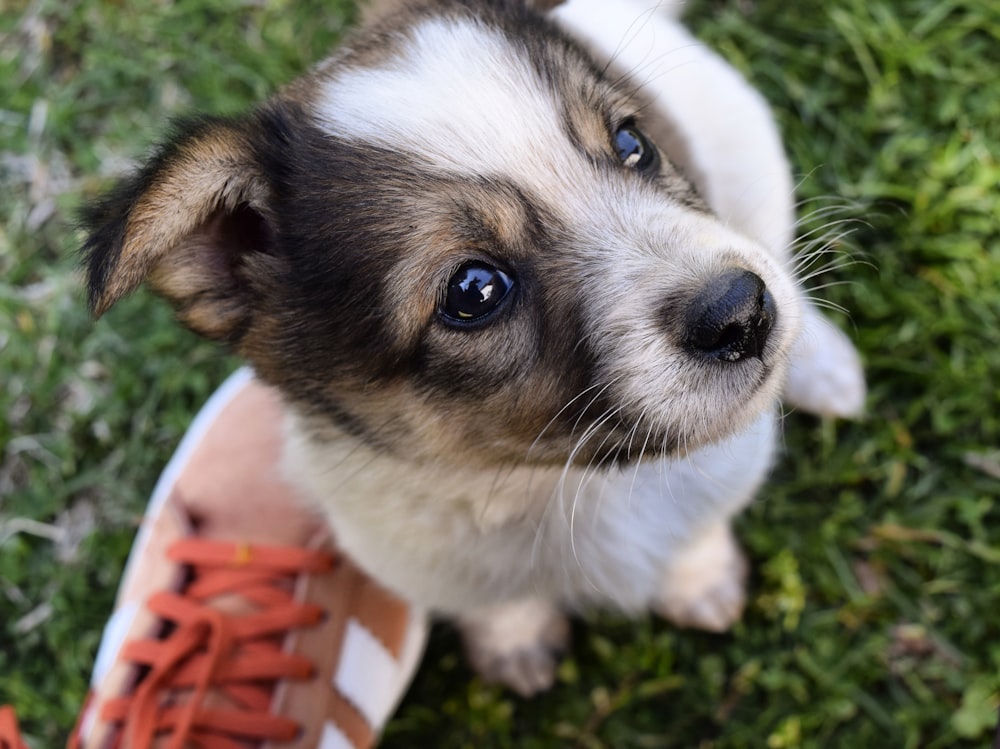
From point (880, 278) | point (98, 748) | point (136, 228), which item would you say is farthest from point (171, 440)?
point (880, 278)

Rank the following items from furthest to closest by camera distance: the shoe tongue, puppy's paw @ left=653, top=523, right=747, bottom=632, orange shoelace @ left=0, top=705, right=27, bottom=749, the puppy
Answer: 1. the shoe tongue
2. puppy's paw @ left=653, top=523, right=747, bottom=632
3. orange shoelace @ left=0, top=705, right=27, bottom=749
4. the puppy

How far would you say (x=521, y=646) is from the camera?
135 inches

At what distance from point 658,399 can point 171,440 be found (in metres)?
2.72

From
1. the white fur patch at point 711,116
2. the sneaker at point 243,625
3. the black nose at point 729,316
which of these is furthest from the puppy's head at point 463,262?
the sneaker at point 243,625

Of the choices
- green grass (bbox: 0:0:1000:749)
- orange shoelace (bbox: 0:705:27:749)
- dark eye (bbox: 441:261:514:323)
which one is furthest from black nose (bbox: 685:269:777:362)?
orange shoelace (bbox: 0:705:27:749)

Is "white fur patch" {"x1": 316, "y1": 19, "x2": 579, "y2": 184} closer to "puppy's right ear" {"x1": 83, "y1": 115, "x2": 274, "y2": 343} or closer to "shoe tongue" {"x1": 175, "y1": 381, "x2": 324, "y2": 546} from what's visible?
"puppy's right ear" {"x1": 83, "y1": 115, "x2": 274, "y2": 343}

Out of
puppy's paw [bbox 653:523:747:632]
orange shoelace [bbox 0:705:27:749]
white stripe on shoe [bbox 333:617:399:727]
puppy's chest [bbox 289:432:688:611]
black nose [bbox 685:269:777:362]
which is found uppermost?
black nose [bbox 685:269:777:362]

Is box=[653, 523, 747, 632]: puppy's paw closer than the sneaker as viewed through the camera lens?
No

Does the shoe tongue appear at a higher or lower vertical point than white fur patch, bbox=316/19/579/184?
lower

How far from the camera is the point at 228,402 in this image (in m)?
3.61

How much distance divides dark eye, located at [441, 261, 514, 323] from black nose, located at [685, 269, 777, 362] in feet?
1.47

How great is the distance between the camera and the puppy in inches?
77.5

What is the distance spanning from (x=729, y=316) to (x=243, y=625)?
7.50ft

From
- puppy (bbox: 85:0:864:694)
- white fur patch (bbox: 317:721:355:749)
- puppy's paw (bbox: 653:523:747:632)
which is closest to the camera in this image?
puppy (bbox: 85:0:864:694)
